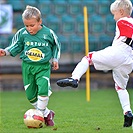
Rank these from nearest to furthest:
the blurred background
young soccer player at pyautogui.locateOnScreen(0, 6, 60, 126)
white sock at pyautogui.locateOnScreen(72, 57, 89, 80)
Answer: white sock at pyautogui.locateOnScreen(72, 57, 89, 80)
young soccer player at pyautogui.locateOnScreen(0, 6, 60, 126)
the blurred background

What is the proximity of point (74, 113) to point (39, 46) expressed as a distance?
7.31 feet

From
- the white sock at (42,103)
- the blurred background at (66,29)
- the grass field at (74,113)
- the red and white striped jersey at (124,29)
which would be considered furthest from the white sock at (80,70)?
the blurred background at (66,29)

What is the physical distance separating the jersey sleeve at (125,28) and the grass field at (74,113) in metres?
1.06

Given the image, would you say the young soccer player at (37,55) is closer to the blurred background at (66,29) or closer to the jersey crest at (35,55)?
the jersey crest at (35,55)

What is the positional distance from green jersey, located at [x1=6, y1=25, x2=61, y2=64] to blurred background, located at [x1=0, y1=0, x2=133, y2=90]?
7.97 meters

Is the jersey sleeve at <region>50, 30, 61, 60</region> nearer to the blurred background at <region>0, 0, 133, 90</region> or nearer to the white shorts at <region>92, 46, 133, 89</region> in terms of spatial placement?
the white shorts at <region>92, 46, 133, 89</region>

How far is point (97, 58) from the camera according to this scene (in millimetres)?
6324

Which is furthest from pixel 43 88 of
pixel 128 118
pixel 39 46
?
pixel 128 118

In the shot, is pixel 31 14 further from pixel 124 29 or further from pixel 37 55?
pixel 124 29

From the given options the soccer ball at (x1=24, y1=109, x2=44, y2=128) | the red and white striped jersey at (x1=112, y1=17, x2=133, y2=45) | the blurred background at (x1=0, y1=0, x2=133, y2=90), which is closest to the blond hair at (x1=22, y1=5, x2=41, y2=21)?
the red and white striped jersey at (x1=112, y1=17, x2=133, y2=45)

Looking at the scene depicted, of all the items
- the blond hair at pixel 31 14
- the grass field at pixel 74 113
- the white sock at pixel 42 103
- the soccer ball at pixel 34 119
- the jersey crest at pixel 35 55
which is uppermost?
the blond hair at pixel 31 14

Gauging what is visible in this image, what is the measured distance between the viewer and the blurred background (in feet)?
49.7

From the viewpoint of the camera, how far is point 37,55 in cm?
686

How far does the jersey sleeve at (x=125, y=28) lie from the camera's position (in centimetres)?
638
